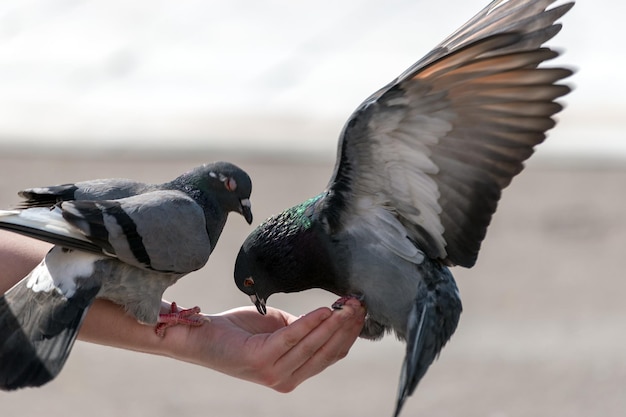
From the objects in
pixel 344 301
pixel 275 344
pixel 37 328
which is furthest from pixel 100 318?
pixel 344 301

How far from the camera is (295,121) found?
604 inches

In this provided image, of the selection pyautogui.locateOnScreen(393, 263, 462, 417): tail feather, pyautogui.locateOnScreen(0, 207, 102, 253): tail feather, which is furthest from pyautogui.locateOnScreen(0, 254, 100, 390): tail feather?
pyautogui.locateOnScreen(393, 263, 462, 417): tail feather

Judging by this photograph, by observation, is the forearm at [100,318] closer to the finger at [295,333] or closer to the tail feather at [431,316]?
the finger at [295,333]

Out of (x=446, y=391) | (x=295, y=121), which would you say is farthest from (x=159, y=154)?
(x=446, y=391)

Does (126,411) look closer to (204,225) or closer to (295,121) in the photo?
(204,225)

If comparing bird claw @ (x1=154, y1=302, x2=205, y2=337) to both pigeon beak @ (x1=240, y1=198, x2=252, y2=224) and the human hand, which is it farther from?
pigeon beak @ (x1=240, y1=198, x2=252, y2=224)

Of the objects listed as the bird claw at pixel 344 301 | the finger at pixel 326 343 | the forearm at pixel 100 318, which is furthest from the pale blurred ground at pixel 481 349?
the bird claw at pixel 344 301

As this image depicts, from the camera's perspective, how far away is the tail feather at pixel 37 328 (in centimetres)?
373

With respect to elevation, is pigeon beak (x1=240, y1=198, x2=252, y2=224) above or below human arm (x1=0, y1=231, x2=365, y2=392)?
above

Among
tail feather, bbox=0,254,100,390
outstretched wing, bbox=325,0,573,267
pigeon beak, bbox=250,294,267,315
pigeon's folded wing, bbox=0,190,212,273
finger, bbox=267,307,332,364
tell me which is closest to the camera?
outstretched wing, bbox=325,0,573,267

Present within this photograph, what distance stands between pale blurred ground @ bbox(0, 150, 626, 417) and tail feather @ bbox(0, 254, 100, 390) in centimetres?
315

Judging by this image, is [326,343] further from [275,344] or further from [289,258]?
[289,258]

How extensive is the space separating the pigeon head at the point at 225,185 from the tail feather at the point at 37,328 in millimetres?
647

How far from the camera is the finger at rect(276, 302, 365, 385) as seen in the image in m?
4.05
